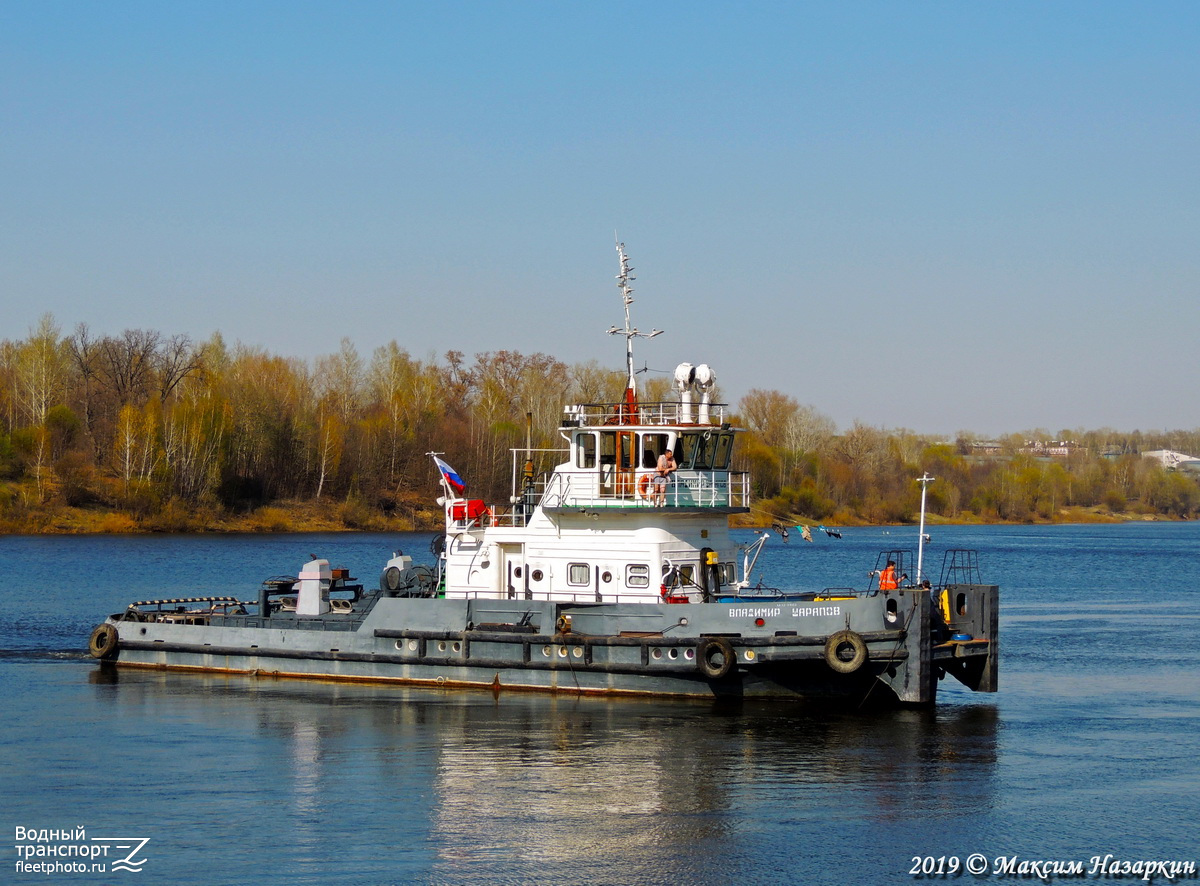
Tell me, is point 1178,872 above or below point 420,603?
below

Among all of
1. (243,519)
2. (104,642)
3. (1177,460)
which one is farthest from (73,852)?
(1177,460)

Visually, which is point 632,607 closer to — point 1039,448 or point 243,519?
point 243,519

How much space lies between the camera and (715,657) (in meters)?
21.5

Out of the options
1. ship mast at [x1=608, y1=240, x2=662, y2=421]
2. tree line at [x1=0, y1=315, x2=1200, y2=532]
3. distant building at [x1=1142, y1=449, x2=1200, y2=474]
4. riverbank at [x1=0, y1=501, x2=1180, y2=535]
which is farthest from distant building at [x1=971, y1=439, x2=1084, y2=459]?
ship mast at [x1=608, y1=240, x2=662, y2=421]

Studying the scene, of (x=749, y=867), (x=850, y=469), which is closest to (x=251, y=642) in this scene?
(x=749, y=867)

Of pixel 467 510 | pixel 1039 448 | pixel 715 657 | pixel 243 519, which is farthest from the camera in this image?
pixel 1039 448

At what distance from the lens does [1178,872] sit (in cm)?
1452

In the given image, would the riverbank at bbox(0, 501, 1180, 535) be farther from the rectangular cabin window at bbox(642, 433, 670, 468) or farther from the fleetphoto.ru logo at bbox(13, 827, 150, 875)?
the fleetphoto.ru logo at bbox(13, 827, 150, 875)

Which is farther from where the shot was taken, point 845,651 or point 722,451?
point 722,451

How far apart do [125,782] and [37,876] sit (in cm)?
337

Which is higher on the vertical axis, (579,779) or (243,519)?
(243,519)

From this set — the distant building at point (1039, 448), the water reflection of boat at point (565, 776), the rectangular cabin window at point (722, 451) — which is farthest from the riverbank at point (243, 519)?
the distant building at point (1039, 448)

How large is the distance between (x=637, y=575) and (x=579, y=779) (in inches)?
217

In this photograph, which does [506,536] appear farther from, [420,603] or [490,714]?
[490,714]
